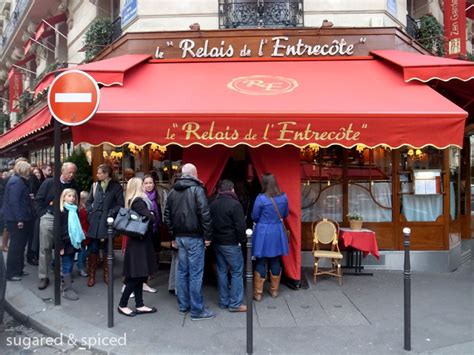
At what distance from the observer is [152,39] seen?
24.7ft

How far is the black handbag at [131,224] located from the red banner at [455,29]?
7.64 m

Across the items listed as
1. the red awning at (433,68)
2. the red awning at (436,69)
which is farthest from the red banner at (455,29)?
the red awning at (436,69)

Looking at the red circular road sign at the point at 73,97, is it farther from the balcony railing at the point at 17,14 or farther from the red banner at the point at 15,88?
the red banner at the point at 15,88

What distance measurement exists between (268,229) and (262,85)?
7.38 feet

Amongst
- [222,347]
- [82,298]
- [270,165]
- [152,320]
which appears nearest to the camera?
[222,347]

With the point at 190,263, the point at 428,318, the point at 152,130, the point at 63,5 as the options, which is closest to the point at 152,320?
the point at 190,263

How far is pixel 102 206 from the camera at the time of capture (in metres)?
6.24

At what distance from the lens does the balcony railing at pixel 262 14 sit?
7.70 meters

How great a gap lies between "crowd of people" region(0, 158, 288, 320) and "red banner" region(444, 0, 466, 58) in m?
5.84

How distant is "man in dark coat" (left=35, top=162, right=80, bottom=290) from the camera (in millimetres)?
6145

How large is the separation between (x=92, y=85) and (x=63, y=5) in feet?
32.3

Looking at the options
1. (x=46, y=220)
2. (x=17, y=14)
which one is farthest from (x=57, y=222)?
(x=17, y=14)

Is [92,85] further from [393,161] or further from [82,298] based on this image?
[393,161]

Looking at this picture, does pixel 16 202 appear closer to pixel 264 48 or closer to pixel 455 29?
pixel 264 48
